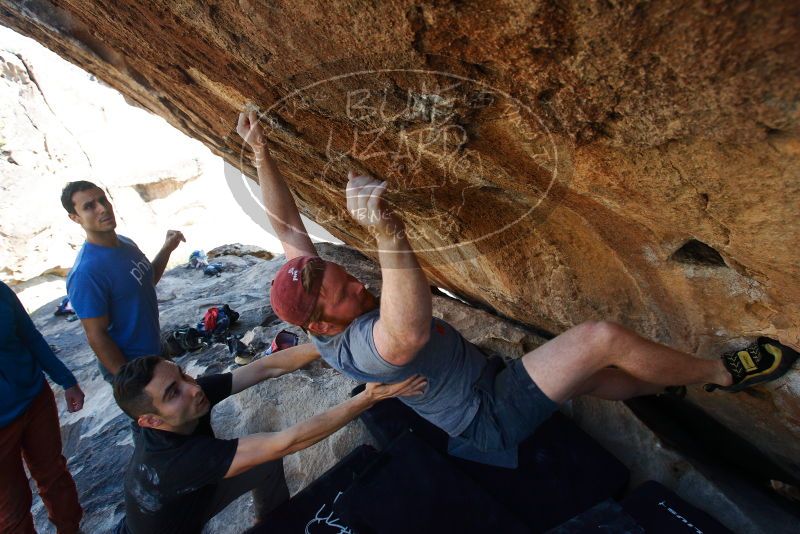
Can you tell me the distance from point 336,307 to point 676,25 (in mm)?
1220

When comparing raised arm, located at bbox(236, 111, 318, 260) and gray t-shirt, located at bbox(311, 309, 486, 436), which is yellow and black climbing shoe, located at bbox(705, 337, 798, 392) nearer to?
gray t-shirt, located at bbox(311, 309, 486, 436)

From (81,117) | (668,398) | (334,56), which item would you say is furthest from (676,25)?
(81,117)

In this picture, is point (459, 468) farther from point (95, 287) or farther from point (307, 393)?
point (95, 287)

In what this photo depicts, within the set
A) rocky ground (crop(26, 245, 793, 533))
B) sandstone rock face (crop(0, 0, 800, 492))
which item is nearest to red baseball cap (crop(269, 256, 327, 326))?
sandstone rock face (crop(0, 0, 800, 492))

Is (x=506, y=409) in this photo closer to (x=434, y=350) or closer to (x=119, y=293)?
(x=434, y=350)

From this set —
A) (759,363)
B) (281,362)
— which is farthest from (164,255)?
(759,363)

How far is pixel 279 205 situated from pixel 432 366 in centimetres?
96

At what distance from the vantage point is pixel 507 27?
1042 mm

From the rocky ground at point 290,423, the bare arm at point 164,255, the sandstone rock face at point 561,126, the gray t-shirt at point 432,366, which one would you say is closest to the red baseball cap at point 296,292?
the gray t-shirt at point 432,366

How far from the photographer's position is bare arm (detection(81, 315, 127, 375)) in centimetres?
241

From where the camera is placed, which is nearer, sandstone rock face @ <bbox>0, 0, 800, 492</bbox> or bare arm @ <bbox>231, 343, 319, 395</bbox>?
sandstone rock face @ <bbox>0, 0, 800, 492</bbox>

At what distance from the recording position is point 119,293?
2527 mm

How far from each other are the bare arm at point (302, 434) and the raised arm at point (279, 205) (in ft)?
2.15

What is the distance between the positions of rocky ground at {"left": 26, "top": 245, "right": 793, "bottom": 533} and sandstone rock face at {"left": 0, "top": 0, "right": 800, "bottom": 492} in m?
0.44
